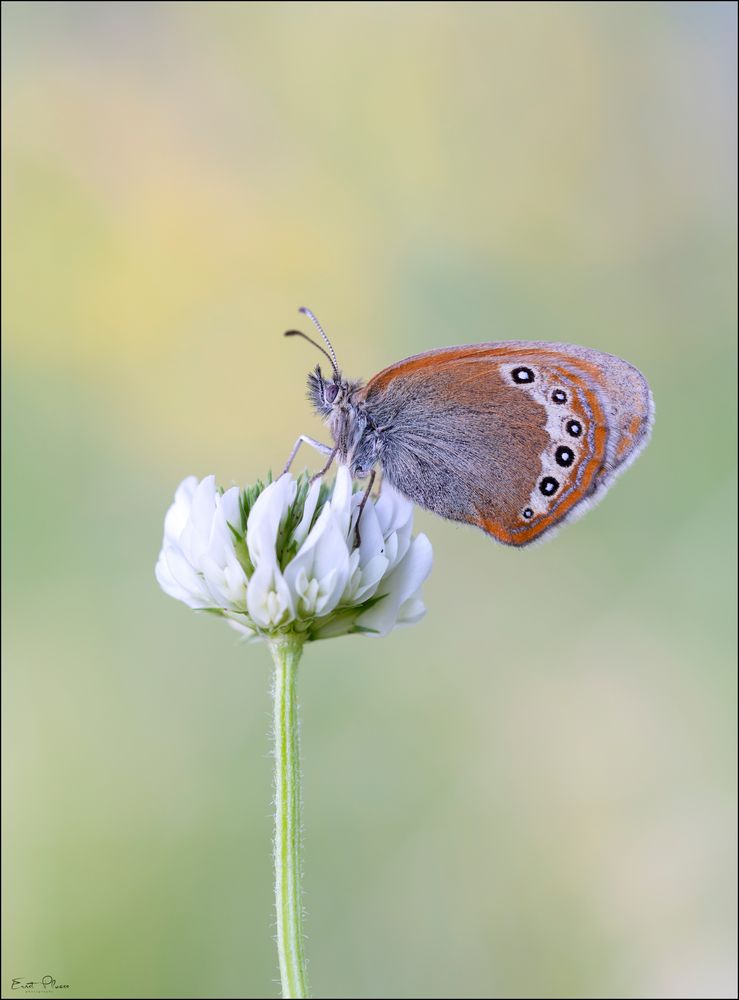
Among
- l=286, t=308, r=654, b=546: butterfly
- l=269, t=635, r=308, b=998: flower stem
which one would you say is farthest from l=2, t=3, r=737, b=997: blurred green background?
l=269, t=635, r=308, b=998: flower stem

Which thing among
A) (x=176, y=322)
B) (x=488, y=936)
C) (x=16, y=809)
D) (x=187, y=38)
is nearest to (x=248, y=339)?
(x=176, y=322)

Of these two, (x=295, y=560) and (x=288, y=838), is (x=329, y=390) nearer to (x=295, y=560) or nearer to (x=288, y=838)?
(x=295, y=560)

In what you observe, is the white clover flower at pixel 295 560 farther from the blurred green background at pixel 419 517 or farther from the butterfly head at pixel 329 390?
the blurred green background at pixel 419 517

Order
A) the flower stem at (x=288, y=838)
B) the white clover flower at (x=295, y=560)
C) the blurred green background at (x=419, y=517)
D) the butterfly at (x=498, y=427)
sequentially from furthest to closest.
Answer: the blurred green background at (x=419, y=517)
the butterfly at (x=498, y=427)
the white clover flower at (x=295, y=560)
the flower stem at (x=288, y=838)

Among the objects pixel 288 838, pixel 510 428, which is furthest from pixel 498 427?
pixel 288 838

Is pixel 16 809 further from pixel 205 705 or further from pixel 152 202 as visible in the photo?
pixel 152 202

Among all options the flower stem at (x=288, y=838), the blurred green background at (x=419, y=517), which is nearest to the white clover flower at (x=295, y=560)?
the flower stem at (x=288, y=838)

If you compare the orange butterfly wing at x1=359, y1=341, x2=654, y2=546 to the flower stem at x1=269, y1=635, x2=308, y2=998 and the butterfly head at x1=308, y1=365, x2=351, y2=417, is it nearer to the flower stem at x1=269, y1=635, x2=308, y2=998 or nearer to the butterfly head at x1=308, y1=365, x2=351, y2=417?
the butterfly head at x1=308, y1=365, x2=351, y2=417
